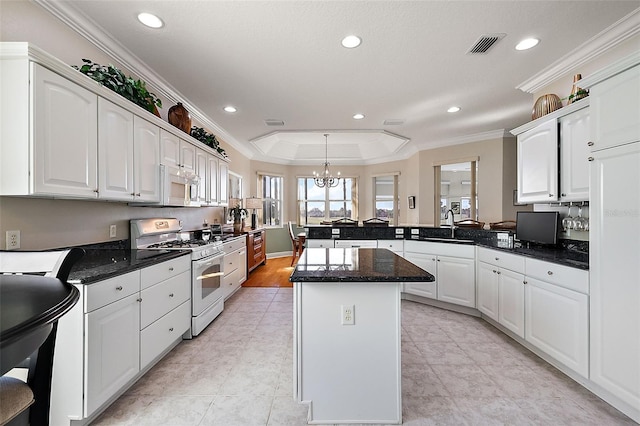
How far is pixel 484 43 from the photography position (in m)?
2.45

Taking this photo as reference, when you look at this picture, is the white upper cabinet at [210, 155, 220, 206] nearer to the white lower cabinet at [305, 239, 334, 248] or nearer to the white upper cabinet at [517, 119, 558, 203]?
the white lower cabinet at [305, 239, 334, 248]

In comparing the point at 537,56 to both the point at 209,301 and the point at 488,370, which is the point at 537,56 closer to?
the point at 488,370

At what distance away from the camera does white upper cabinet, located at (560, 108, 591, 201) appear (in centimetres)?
223

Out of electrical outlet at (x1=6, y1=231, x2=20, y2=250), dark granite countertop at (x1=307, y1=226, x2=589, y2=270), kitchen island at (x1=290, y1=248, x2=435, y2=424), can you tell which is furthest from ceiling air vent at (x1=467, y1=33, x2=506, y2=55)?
electrical outlet at (x1=6, y1=231, x2=20, y2=250)

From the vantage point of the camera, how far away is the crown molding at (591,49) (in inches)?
84.0

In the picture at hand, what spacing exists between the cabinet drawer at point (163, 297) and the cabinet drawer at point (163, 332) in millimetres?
58

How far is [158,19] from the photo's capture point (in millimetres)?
2111

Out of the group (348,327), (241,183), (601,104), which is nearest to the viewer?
(348,327)

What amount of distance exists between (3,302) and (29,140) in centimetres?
133

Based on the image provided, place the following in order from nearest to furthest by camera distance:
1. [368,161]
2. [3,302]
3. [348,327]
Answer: [3,302] < [348,327] < [368,161]

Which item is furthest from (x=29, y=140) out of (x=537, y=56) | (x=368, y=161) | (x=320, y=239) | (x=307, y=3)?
(x=368, y=161)

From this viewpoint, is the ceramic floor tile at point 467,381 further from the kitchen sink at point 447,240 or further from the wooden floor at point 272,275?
the wooden floor at point 272,275

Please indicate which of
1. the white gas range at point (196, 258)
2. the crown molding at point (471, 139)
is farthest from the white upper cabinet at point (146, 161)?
Answer: the crown molding at point (471, 139)

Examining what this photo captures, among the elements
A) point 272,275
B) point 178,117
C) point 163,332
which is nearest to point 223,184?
point 178,117
